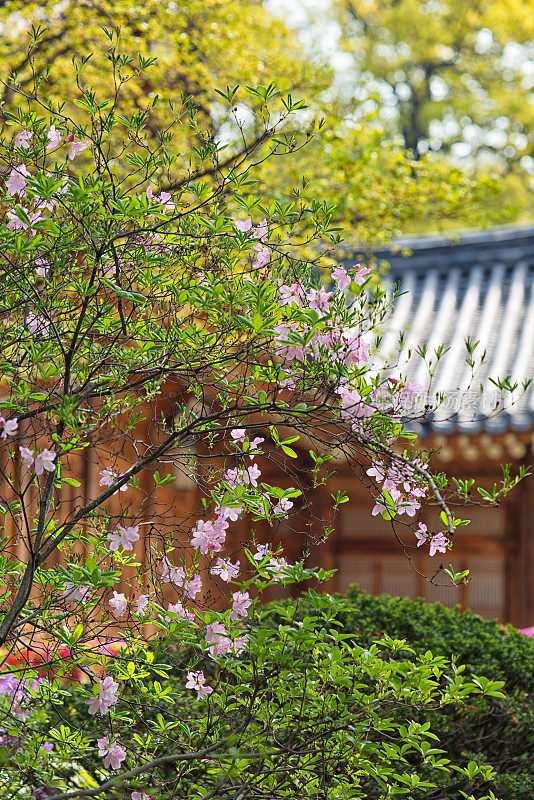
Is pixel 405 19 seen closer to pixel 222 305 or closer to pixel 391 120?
pixel 391 120

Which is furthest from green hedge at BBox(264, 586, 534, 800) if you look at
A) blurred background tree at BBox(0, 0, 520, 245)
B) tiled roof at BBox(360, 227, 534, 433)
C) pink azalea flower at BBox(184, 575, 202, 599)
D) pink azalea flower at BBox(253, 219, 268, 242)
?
tiled roof at BBox(360, 227, 534, 433)

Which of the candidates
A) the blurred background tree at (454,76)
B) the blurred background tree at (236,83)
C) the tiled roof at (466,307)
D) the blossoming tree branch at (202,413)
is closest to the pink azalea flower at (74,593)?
the blossoming tree branch at (202,413)

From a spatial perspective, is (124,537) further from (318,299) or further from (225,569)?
(318,299)

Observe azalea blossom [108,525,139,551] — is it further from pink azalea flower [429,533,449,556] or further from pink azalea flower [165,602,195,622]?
pink azalea flower [429,533,449,556]

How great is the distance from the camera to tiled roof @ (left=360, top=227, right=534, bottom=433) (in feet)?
29.0

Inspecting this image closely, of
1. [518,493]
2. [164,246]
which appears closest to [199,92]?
[518,493]

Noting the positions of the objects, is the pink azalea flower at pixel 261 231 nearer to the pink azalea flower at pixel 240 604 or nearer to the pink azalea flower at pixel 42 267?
the pink azalea flower at pixel 42 267

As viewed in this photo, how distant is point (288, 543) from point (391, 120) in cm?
1359

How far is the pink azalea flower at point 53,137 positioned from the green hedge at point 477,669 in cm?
201

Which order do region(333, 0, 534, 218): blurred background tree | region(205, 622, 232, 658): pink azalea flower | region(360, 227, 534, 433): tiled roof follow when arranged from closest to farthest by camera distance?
region(205, 622, 232, 658): pink azalea flower
region(360, 227, 534, 433): tiled roof
region(333, 0, 534, 218): blurred background tree

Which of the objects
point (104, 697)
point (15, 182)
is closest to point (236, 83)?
point (15, 182)

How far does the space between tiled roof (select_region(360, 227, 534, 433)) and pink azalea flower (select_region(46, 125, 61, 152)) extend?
589cm

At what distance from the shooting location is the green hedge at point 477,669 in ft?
11.5

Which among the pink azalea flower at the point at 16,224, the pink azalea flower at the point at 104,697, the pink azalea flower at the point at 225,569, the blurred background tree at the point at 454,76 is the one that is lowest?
the pink azalea flower at the point at 104,697
